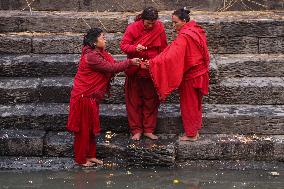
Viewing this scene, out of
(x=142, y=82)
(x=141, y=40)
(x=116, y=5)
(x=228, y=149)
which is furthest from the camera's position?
(x=116, y=5)

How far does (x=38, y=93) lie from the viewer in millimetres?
7895

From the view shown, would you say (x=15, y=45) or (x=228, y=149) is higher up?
(x=15, y=45)

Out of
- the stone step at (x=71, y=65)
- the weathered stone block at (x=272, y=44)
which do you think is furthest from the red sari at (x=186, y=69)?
the weathered stone block at (x=272, y=44)

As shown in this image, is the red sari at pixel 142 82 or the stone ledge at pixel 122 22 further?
the stone ledge at pixel 122 22

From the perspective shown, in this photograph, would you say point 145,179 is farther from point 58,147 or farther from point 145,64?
point 145,64

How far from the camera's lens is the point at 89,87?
6.80 meters

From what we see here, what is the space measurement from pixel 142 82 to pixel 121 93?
29.2 inches

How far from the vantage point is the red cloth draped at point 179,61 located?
22.6 feet

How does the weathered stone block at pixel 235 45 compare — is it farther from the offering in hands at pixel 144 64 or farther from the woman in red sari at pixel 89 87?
the woman in red sari at pixel 89 87

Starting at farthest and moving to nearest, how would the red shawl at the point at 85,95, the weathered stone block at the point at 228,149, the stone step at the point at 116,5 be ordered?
the stone step at the point at 116,5, the weathered stone block at the point at 228,149, the red shawl at the point at 85,95

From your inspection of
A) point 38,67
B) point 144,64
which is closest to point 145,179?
point 144,64

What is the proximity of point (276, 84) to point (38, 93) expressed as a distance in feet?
11.2

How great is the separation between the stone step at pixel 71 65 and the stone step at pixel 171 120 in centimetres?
82

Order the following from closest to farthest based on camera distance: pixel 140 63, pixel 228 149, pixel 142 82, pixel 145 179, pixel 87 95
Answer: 1. pixel 145 179
2. pixel 87 95
3. pixel 140 63
4. pixel 228 149
5. pixel 142 82
